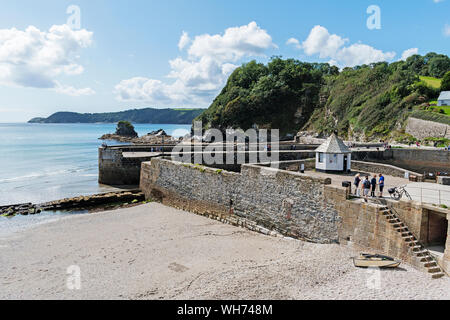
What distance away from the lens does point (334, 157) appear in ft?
60.1

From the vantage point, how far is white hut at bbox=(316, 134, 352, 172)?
59.9 feet

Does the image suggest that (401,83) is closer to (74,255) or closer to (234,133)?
(234,133)

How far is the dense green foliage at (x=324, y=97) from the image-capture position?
132 ft

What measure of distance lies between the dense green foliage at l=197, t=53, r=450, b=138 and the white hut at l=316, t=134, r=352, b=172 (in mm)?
21779

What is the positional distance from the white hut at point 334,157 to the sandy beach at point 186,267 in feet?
23.8

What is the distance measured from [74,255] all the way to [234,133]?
48.1 meters

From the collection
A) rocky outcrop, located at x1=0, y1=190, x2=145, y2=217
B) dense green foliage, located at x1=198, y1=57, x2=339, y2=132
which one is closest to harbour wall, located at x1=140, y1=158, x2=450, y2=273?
rocky outcrop, located at x1=0, y1=190, x2=145, y2=217

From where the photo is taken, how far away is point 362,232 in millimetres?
10320

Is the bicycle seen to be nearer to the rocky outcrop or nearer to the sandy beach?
Result: the sandy beach

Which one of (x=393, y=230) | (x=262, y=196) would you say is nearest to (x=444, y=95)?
(x=262, y=196)

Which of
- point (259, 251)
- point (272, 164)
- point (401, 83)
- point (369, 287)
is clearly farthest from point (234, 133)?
point (369, 287)

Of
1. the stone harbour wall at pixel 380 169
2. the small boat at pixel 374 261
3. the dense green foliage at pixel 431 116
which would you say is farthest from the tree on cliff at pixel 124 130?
the small boat at pixel 374 261

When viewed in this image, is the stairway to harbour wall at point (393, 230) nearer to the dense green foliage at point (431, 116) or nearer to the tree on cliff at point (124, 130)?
the dense green foliage at point (431, 116)
